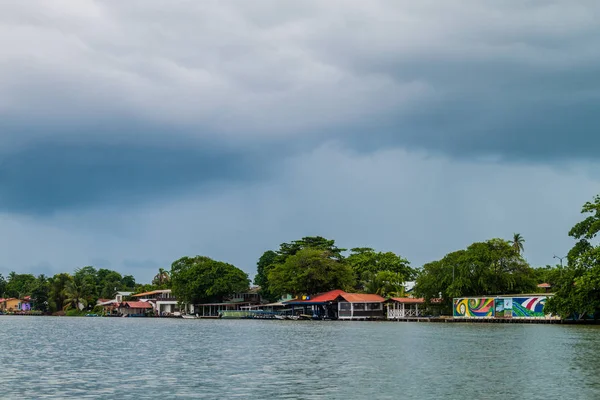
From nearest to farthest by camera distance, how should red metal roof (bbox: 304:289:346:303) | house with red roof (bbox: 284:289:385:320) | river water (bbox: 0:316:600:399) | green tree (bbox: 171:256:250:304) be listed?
river water (bbox: 0:316:600:399) → house with red roof (bbox: 284:289:385:320) → red metal roof (bbox: 304:289:346:303) → green tree (bbox: 171:256:250:304)

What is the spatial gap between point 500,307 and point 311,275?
123ft

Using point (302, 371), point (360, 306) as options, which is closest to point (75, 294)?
point (360, 306)

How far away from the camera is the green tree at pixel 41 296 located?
178000 millimetres

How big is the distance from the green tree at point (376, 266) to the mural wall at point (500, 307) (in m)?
29.0

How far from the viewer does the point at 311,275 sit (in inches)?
4737

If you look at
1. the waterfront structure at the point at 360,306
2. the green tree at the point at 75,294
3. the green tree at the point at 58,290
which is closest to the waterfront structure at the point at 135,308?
the green tree at the point at 75,294

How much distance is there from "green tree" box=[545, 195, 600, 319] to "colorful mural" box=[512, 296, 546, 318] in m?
8.89

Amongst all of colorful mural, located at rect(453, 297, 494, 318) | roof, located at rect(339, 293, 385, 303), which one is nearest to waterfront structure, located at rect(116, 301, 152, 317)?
roof, located at rect(339, 293, 385, 303)

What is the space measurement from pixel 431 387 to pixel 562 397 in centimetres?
443

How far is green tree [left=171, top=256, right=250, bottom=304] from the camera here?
135375mm

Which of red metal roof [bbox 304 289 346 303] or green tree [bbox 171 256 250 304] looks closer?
red metal roof [bbox 304 289 346 303]

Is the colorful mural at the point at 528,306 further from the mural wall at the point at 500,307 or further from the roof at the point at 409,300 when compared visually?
the roof at the point at 409,300

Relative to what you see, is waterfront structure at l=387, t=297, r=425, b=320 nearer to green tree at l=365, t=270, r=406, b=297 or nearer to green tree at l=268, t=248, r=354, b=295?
green tree at l=365, t=270, r=406, b=297

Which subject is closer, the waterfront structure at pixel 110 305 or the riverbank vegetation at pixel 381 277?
the riverbank vegetation at pixel 381 277
